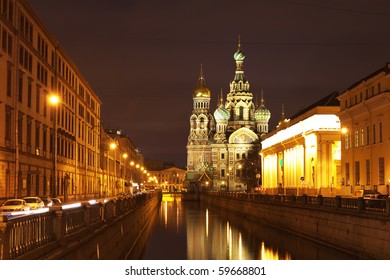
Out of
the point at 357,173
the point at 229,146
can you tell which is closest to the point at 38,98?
the point at 357,173

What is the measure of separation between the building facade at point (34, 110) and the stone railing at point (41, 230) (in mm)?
17507

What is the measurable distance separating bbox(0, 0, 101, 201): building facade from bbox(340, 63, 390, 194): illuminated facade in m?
24.6

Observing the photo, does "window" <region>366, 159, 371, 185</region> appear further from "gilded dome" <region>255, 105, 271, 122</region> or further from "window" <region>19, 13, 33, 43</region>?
"gilded dome" <region>255, 105, 271, 122</region>

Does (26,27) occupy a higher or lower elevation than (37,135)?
higher

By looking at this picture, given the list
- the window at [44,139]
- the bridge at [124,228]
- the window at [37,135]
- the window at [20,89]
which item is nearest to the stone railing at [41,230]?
the bridge at [124,228]

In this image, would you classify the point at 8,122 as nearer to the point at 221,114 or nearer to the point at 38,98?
the point at 38,98

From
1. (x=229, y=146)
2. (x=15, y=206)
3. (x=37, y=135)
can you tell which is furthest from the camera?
(x=229, y=146)

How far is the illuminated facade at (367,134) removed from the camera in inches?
1965

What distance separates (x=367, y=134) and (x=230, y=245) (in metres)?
16.5

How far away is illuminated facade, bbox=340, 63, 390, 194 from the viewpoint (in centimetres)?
4991

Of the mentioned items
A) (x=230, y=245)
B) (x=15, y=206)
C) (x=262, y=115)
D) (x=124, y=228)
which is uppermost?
(x=262, y=115)

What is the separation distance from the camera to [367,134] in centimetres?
5428

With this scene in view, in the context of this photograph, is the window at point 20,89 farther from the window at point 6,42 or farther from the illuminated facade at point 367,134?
the illuminated facade at point 367,134

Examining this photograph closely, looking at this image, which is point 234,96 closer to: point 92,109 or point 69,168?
point 92,109
